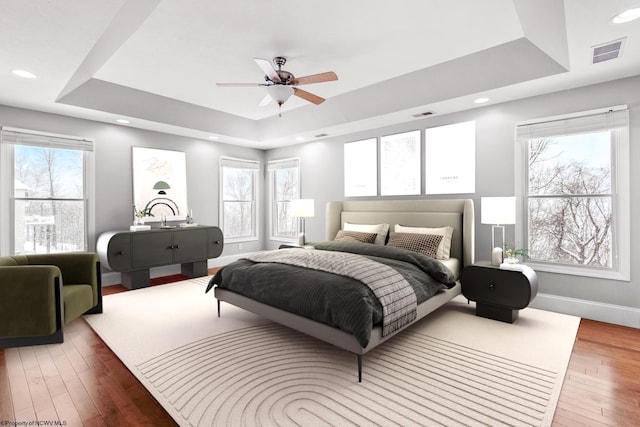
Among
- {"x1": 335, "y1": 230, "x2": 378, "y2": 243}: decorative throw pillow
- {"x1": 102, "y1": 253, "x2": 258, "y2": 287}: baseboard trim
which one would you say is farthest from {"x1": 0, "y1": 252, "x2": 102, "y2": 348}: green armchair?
{"x1": 335, "y1": 230, "x2": 378, "y2": 243}: decorative throw pillow

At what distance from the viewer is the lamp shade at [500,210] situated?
3.33 metres

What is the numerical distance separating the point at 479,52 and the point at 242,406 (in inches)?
151

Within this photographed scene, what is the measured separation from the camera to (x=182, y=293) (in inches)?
171

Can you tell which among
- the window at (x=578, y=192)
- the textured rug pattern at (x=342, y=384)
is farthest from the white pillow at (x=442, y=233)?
the textured rug pattern at (x=342, y=384)

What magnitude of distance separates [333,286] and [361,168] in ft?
10.6

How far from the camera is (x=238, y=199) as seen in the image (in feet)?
21.2

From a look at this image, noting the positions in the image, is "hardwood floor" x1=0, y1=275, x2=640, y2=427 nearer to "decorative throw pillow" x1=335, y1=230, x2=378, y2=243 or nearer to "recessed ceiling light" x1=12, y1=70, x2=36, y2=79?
"decorative throw pillow" x1=335, y1=230, x2=378, y2=243

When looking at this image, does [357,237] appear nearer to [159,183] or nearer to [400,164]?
[400,164]

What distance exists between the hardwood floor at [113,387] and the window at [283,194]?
399 cm

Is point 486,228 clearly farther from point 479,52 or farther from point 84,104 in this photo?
point 84,104

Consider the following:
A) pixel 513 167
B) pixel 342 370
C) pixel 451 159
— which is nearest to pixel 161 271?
pixel 342 370

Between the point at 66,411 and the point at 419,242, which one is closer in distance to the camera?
the point at 66,411

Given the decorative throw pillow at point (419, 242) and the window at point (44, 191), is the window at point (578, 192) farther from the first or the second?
the window at point (44, 191)

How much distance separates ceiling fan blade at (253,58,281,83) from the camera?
8.69ft
